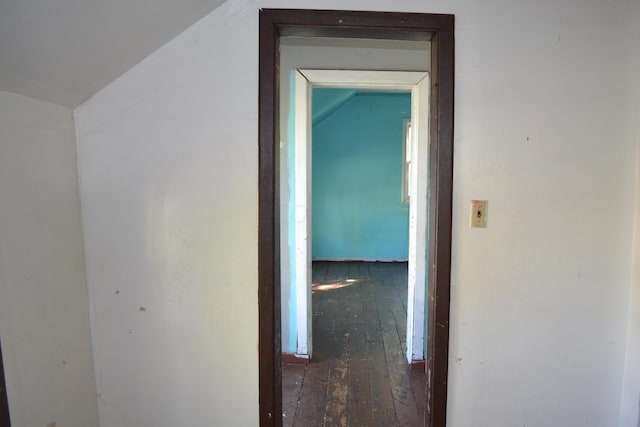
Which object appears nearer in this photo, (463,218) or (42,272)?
(42,272)

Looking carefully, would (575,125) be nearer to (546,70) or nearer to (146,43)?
(546,70)

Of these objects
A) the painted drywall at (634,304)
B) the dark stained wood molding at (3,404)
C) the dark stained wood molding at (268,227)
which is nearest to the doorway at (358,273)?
the dark stained wood molding at (268,227)

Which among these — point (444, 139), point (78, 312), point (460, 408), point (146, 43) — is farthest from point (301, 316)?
point (146, 43)

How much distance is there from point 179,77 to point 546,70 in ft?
4.66

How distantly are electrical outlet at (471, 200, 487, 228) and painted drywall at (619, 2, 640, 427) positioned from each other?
60 centimetres

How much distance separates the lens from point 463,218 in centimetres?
132

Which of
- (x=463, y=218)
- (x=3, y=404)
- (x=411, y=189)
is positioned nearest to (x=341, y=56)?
(x=411, y=189)

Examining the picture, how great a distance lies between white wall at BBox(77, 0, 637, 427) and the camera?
128 centimetres

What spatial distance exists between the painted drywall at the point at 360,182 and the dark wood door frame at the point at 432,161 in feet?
12.8

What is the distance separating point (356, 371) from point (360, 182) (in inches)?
133

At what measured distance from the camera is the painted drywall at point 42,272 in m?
1.01

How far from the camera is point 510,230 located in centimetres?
133

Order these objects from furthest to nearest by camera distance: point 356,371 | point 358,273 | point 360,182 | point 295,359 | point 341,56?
1. point 360,182
2. point 358,273
3. point 295,359
4. point 356,371
5. point 341,56

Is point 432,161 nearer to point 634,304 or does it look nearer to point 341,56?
point 634,304
